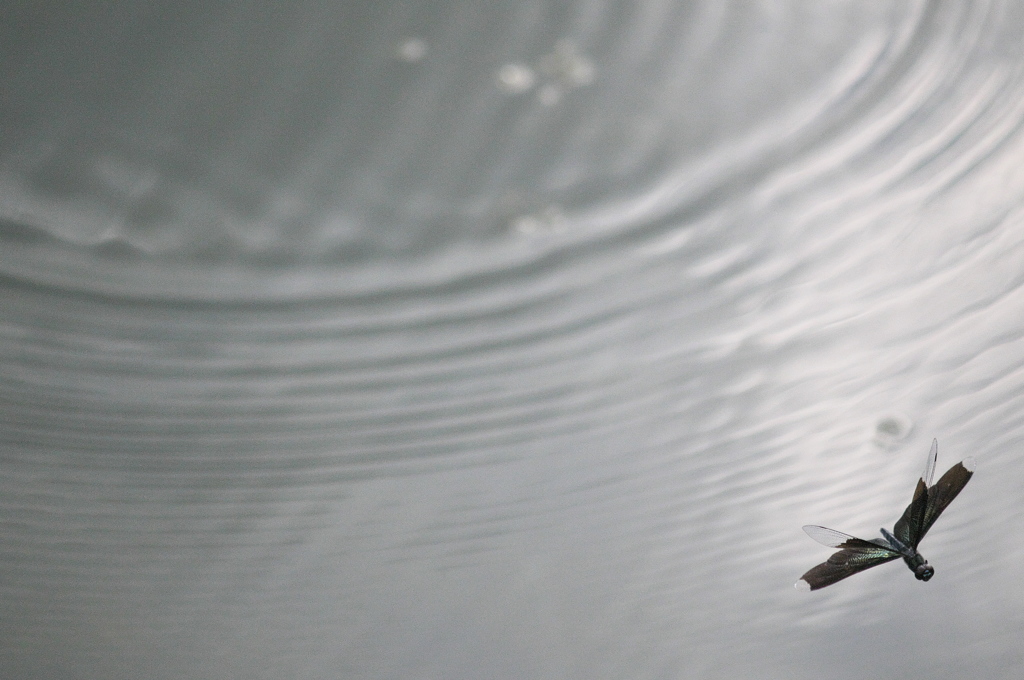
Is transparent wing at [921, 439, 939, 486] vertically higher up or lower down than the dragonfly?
higher up

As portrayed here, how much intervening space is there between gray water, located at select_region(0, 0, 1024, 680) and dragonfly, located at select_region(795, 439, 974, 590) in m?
0.07

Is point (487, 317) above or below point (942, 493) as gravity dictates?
above

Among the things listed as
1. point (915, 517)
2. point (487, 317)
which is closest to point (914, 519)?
point (915, 517)

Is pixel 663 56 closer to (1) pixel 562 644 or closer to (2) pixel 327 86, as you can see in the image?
(2) pixel 327 86

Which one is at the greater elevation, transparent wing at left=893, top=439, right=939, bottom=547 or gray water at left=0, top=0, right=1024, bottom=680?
gray water at left=0, top=0, right=1024, bottom=680

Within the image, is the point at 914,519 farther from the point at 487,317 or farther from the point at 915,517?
the point at 487,317

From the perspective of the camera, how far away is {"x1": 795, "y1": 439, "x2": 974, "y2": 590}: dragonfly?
0.46 metres

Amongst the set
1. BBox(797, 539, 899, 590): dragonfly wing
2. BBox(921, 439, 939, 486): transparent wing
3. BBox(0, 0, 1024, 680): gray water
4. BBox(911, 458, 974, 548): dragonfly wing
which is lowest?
BBox(797, 539, 899, 590): dragonfly wing

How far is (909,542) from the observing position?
49 cm

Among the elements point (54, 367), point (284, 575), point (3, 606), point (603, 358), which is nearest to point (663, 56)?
point (603, 358)

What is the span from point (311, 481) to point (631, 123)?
1.07 ft

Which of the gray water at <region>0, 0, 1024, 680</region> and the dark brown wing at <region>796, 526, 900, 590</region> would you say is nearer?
the gray water at <region>0, 0, 1024, 680</region>

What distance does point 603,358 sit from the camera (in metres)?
0.46

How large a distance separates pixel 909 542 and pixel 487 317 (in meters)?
0.28
